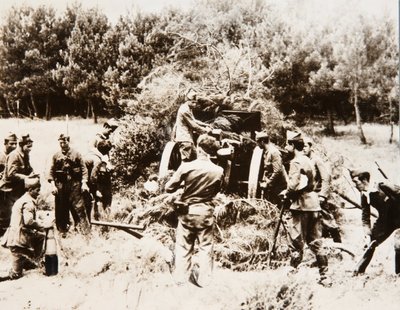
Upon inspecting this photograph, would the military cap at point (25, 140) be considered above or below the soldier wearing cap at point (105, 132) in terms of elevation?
below

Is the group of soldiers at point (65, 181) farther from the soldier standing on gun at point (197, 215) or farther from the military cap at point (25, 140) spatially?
the soldier standing on gun at point (197, 215)

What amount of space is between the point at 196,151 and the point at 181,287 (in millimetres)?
1140

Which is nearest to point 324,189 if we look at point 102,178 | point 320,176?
point 320,176

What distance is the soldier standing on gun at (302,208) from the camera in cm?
377

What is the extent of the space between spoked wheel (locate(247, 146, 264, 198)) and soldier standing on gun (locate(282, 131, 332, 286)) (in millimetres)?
268

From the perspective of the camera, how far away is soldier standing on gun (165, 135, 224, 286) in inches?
143

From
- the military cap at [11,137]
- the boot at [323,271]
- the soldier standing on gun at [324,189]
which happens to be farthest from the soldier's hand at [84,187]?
the boot at [323,271]

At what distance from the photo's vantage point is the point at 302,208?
3768mm

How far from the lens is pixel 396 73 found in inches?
157

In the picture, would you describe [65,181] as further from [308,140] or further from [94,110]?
[308,140]

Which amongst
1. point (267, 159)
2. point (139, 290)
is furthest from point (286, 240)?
point (139, 290)

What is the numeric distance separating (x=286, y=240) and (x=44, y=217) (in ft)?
7.12

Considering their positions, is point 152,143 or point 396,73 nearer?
point 396,73

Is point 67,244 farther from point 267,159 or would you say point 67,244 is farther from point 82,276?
point 267,159
